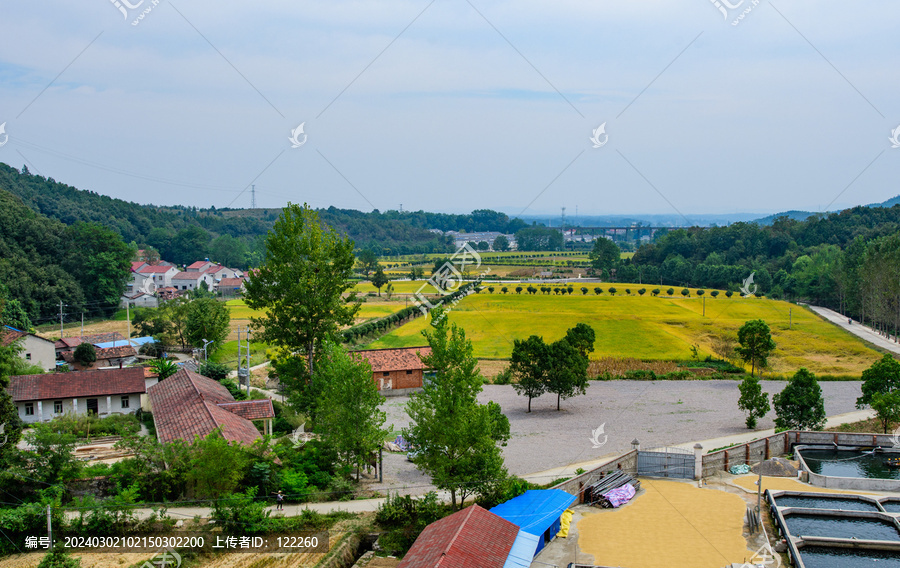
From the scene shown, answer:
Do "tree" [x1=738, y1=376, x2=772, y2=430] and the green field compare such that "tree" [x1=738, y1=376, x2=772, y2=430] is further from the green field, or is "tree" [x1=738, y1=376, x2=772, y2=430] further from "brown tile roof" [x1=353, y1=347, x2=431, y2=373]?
the green field

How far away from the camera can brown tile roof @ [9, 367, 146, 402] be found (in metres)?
24.7

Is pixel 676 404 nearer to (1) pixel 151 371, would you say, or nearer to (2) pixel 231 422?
(2) pixel 231 422

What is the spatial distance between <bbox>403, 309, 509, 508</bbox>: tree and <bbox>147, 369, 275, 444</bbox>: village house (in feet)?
16.2

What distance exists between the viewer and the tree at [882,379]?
25656 mm

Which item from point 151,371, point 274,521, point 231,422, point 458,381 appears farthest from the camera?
point 151,371

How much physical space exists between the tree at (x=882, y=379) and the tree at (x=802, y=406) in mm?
2603

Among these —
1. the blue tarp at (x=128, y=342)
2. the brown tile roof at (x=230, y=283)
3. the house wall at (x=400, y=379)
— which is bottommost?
the house wall at (x=400, y=379)

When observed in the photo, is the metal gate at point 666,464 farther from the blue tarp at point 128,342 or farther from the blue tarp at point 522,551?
the blue tarp at point 128,342

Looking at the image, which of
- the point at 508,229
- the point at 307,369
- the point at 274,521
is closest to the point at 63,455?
the point at 274,521

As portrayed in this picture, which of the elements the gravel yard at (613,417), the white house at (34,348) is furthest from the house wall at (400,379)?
the white house at (34,348)

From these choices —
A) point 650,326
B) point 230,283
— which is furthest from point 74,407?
point 230,283

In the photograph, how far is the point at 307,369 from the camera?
24.7m

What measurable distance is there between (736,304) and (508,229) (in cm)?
11962

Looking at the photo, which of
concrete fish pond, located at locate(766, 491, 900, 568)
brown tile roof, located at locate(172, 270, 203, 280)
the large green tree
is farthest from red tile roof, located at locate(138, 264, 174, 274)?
concrete fish pond, located at locate(766, 491, 900, 568)
